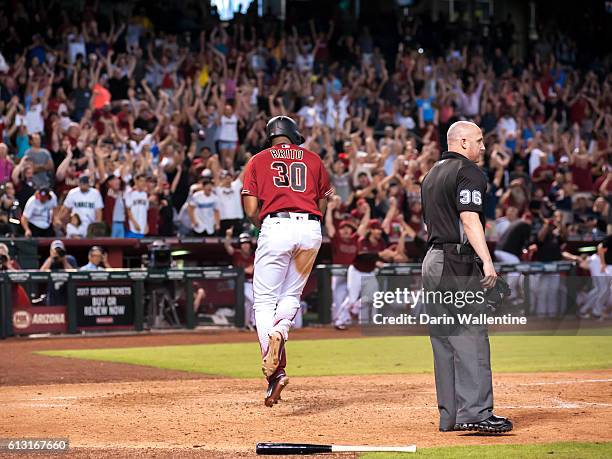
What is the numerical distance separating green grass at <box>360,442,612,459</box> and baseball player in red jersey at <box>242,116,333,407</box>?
2.33m

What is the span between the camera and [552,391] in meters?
10.5

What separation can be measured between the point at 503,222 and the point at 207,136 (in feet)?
21.5

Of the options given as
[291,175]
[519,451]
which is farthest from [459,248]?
[291,175]

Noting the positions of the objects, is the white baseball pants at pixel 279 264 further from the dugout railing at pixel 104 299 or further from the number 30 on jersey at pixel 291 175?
the dugout railing at pixel 104 299

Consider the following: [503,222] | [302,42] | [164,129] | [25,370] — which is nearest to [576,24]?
[302,42]

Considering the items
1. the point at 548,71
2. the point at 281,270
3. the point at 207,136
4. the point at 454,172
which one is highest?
the point at 548,71

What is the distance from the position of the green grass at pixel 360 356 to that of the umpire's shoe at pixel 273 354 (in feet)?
12.8

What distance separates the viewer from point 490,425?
25.5 feet

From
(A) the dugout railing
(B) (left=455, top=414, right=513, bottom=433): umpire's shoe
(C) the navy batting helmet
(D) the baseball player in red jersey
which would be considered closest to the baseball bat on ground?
(B) (left=455, top=414, right=513, bottom=433): umpire's shoe

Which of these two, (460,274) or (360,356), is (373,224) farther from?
(460,274)

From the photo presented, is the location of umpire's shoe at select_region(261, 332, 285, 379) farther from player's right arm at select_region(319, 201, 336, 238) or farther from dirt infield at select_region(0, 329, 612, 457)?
player's right arm at select_region(319, 201, 336, 238)

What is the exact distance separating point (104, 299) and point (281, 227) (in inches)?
427

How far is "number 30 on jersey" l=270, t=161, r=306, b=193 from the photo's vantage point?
368 inches

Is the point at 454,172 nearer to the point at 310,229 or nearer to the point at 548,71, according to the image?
the point at 310,229
